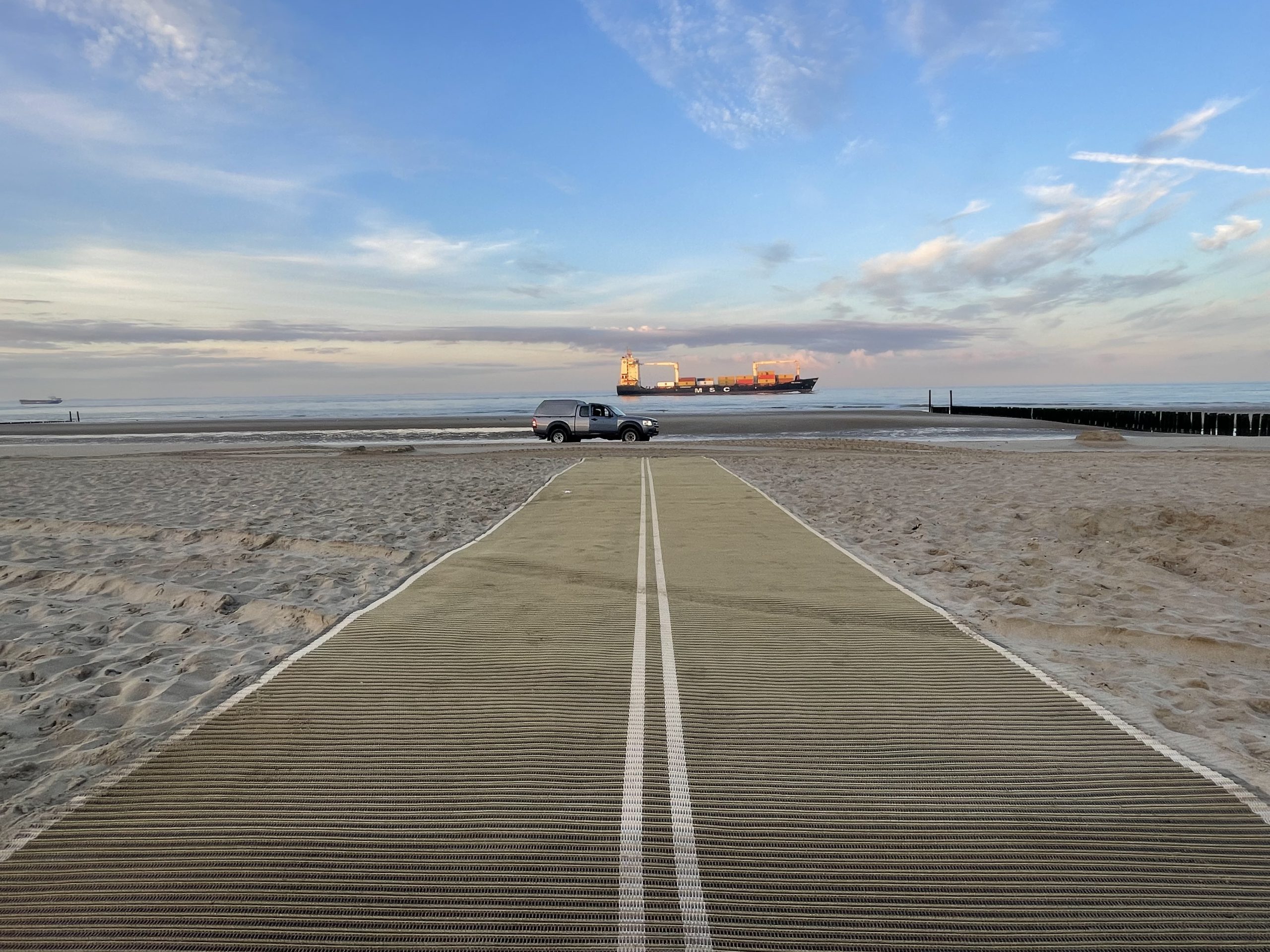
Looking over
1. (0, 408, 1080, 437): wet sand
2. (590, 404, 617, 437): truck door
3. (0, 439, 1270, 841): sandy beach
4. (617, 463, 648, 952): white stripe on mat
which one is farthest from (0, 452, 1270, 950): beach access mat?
(0, 408, 1080, 437): wet sand

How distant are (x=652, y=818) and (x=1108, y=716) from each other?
304 centimetres

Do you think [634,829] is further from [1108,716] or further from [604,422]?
[604,422]

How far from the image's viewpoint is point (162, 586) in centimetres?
877

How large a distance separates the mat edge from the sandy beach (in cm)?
14

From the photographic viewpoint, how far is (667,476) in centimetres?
2022

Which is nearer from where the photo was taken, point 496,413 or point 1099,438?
point 1099,438

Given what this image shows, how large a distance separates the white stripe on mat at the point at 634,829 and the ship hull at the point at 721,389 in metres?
133

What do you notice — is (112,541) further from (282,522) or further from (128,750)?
(128,750)

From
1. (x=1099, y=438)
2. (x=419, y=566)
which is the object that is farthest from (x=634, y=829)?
(x=1099, y=438)

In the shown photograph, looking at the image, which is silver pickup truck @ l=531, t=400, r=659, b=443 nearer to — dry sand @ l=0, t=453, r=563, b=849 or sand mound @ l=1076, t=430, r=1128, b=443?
dry sand @ l=0, t=453, r=563, b=849

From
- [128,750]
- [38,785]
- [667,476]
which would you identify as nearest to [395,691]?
[128,750]

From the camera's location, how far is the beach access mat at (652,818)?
298 centimetres

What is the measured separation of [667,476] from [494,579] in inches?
460

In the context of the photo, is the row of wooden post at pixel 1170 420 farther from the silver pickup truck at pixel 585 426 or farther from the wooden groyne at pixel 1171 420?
the silver pickup truck at pixel 585 426
